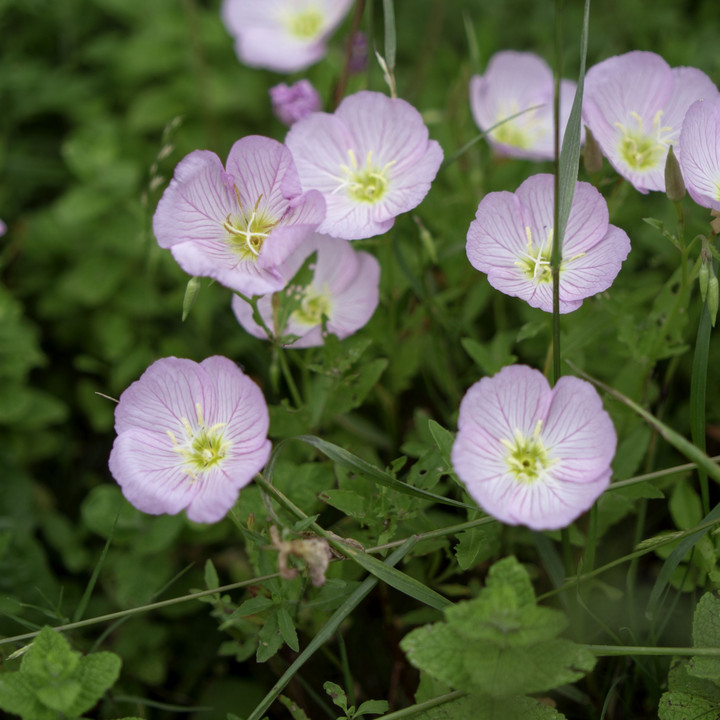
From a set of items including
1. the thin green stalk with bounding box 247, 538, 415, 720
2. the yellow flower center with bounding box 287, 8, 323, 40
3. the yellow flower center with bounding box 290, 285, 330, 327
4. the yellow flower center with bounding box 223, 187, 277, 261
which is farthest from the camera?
the yellow flower center with bounding box 287, 8, 323, 40

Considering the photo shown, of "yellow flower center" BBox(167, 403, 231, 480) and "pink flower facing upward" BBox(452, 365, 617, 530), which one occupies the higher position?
"pink flower facing upward" BBox(452, 365, 617, 530)

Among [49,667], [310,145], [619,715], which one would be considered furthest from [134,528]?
[619,715]

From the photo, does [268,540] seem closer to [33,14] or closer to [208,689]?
[208,689]

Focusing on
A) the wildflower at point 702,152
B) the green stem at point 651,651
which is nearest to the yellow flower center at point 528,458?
the green stem at point 651,651

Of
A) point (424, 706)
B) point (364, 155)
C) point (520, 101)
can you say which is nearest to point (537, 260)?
point (364, 155)

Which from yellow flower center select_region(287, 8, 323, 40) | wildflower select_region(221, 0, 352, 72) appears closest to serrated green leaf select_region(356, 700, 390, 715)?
wildflower select_region(221, 0, 352, 72)

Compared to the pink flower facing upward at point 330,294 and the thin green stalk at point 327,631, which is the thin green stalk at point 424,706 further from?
the pink flower facing upward at point 330,294

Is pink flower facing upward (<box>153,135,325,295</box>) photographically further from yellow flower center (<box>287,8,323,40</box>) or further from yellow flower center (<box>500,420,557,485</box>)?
yellow flower center (<box>287,8,323,40</box>)
